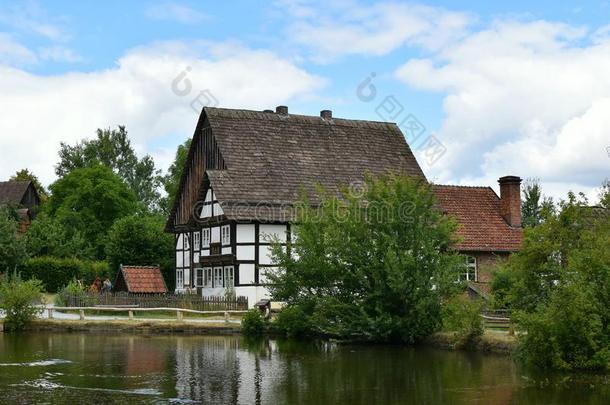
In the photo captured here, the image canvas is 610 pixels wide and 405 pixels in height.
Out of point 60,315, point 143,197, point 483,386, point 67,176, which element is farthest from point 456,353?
point 143,197

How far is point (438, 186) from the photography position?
4778 centimetres

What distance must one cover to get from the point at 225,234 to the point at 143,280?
538 centimetres

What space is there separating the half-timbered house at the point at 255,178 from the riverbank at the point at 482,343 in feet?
41.0

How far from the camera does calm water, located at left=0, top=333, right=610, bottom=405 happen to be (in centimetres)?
1864

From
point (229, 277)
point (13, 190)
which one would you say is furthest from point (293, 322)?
point (13, 190)

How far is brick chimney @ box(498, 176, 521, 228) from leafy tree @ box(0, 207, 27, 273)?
27.7 m

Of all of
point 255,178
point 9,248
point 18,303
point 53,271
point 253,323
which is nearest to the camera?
point 253,323

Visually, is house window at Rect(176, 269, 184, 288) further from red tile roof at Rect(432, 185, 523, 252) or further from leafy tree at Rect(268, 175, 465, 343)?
leafy tree at Rect(268, 175, 465, 343)

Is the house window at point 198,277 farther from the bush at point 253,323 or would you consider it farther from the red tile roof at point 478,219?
the red tile roof at point 478,219

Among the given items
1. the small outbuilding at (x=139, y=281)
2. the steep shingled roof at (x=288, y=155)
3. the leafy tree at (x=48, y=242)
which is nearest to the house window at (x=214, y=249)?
the steep shingled roof at (x=288, y=155)

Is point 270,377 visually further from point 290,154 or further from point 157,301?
point 290,154

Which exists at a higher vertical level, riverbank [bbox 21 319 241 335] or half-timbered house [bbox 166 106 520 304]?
half-timbered house [bbox 166 106 520 304]

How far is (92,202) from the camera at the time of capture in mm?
69625

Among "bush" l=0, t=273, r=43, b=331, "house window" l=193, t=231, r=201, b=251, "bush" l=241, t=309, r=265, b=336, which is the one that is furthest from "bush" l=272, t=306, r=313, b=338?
"house window" l=193, t=231, r=201, b=251
